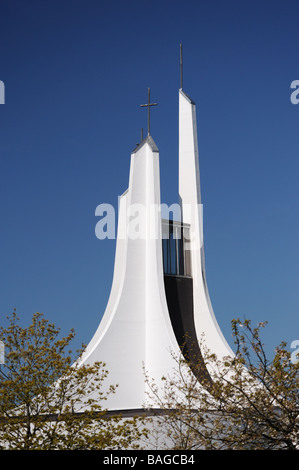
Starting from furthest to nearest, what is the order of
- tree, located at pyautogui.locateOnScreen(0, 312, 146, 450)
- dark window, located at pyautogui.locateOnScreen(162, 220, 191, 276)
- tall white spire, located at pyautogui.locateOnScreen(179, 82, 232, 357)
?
dark window, located at pyautogui.locateOnScreen(162, 220, 191, 276) < tall white spire, located at pyautogui.locateOnScreen(179, 82, 232, 357) < tree, located at pyautogui.locateOnScreen(0, 312, 146, 450)

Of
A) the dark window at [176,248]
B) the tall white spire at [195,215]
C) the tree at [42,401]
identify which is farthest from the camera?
the dark window at [176,248]

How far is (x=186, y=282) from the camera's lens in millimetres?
19391

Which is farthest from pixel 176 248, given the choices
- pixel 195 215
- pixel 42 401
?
pixel 42 401

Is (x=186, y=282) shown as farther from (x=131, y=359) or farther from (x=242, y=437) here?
(x=242, y=437)

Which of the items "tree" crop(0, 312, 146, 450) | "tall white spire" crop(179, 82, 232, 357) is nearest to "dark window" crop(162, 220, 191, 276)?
"tall white spire" crop(179, 82, 232, 357)

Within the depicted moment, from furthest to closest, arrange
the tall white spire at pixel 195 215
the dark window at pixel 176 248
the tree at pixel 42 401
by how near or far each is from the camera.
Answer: the dark window at pixel 176 248 < the tall white spire at pixel 195 215 < the tree at pixel 42 401

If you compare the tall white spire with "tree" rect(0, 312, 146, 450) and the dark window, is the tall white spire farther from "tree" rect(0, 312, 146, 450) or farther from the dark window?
"tree" rect(0, 312, 146, 450)

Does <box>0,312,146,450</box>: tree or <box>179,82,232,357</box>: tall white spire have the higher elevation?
<box>179,82,232,357</box>: tall white spire

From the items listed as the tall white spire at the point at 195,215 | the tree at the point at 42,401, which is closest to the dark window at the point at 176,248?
the tall white spire at the point at 195,215

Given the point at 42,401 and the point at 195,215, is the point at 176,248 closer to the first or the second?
the point at 195,215

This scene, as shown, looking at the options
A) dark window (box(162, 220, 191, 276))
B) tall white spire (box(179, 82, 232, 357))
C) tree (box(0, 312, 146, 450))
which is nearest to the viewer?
tree (box(0, 312, 146, 450))

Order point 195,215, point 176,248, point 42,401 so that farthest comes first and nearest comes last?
point 195,215 < point 176,248 < point 42,401

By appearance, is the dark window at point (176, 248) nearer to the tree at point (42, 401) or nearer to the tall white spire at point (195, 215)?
the tall white spire at point (195, 215)
